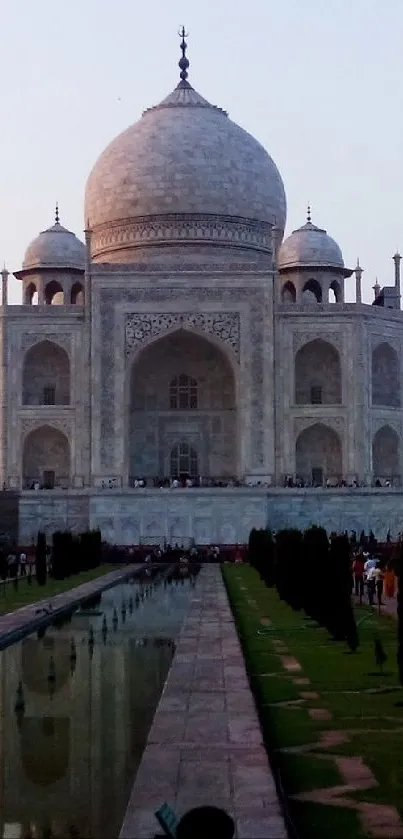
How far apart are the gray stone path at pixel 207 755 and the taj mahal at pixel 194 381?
47.0ft

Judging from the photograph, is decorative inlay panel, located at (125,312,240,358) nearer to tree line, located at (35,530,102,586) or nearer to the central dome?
the central dome

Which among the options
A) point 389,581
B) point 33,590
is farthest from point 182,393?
point 389,581

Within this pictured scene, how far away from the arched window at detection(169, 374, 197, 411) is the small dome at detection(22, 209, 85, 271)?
366 centimetres

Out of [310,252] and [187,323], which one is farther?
[310,252]

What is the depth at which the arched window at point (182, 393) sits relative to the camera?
26.1m

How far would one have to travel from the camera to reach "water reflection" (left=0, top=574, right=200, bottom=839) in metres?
4.38

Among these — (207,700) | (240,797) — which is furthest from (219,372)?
(240,797)

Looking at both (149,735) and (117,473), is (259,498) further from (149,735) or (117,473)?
(149,735)

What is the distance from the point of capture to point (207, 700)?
6.33 metres

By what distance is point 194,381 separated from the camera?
85.9 feet

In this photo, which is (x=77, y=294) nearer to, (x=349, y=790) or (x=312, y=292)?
(x=312, y=292)

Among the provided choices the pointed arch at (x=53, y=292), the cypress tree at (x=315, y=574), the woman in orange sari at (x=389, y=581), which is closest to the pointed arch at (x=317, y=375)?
the pointed arch at (x=53, y=292)

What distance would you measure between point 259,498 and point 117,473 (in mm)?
3322

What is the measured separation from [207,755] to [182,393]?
21.4m
